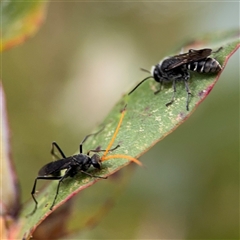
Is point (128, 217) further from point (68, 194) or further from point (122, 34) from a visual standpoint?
point (122, 34)

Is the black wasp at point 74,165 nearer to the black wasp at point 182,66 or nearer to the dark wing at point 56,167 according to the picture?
the dark wing at point 56,167

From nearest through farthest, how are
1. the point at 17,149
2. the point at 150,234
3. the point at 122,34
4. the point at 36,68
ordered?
the point at 150,234 → the point at 17,149 → the point at 36,68 → the point at 122,34

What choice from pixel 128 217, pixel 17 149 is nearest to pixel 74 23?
pixel 17 149

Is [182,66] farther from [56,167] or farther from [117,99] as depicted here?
[117,99]

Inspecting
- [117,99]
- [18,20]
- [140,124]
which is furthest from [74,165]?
[117,99]

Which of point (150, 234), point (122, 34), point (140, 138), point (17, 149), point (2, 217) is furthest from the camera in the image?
point (122, 34)
